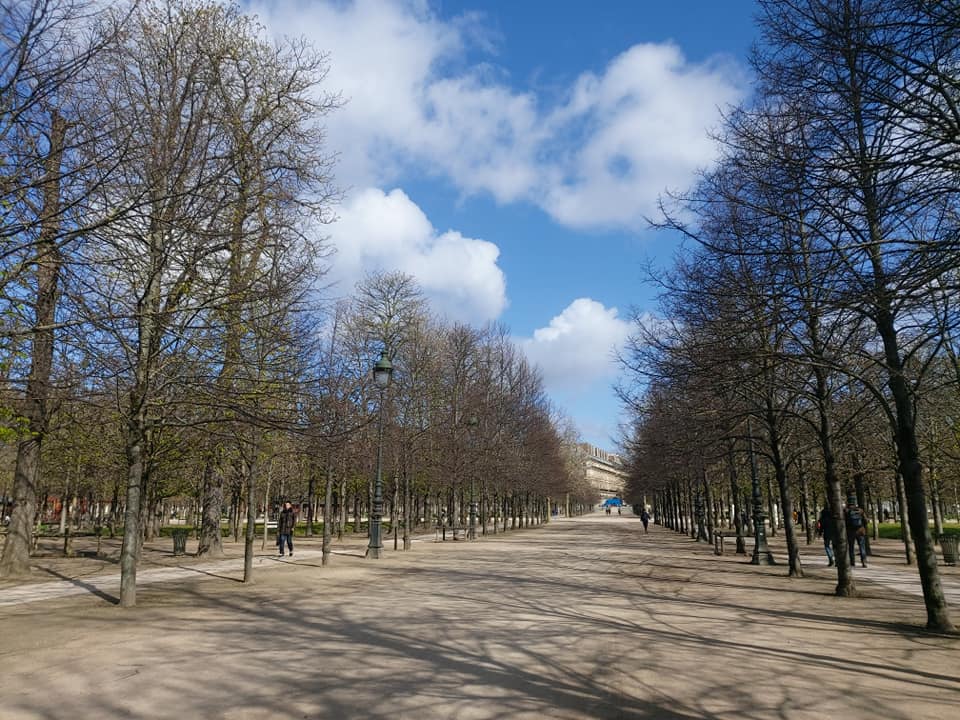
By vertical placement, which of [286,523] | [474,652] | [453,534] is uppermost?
[286,523]

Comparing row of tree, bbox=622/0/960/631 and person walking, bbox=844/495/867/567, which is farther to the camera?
person walking, bbox=844/495/867/567

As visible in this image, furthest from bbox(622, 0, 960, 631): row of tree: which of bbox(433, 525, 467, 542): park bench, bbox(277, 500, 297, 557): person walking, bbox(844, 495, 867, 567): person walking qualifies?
bbox(433, 525, 467, 542): park bench

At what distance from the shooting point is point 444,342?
150ft

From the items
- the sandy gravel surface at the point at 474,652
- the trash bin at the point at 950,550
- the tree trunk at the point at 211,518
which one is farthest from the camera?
the tree trunk at the point at 211,518

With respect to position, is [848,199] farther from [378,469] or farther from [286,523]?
[286,523]

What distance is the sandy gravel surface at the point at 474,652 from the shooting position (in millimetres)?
6121

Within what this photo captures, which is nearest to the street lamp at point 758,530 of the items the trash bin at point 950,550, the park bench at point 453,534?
the trash bin at point 950,550

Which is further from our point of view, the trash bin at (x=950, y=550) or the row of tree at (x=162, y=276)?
the trash bin at (x=950, y=550)

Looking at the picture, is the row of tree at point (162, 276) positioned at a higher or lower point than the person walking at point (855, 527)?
higher

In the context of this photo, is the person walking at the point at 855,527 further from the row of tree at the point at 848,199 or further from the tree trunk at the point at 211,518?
the tree trunk at the point at 211,518

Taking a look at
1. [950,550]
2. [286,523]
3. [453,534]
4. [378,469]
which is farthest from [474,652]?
[453,534]

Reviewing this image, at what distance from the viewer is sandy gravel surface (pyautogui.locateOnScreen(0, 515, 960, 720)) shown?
6.12 meters

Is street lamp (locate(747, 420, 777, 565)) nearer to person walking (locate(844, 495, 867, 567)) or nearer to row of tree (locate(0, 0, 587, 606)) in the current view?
person walking (locate(844, 495, 867, 567))

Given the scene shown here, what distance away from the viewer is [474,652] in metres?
8.22
